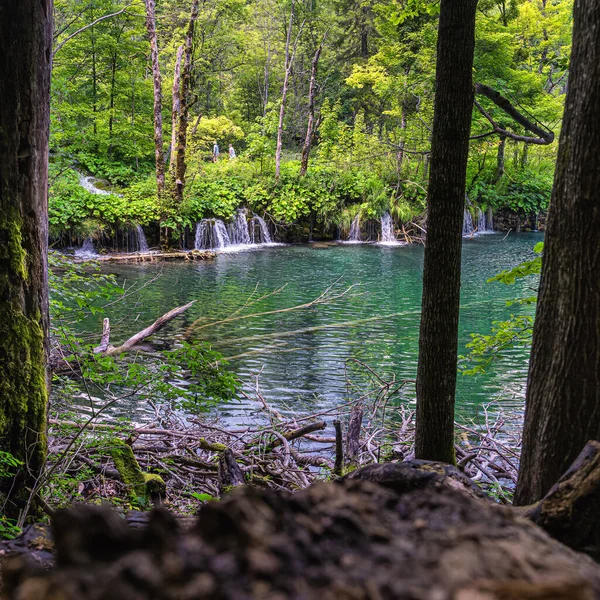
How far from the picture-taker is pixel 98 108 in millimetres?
→ 23562

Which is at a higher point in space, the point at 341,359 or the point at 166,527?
the point at 166,527

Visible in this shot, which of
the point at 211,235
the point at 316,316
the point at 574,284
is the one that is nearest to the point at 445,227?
the point at 574,284

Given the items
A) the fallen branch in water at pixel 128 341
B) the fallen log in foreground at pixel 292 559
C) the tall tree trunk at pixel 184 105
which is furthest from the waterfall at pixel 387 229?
the fallen log in foreground at pixel 292 559

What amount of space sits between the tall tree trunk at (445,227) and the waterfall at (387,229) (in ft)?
72.7

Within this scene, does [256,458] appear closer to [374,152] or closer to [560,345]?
[560,345]

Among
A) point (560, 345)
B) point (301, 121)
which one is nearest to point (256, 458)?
point (560, 345)

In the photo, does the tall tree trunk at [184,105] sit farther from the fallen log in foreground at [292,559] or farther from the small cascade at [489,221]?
the fallen log in foreground at [292,559]

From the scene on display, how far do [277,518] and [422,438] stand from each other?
302 cm

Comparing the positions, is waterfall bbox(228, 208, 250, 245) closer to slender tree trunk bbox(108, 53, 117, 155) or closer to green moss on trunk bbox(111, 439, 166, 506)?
slender tree trunk bbox(108, 53, 117, 155)

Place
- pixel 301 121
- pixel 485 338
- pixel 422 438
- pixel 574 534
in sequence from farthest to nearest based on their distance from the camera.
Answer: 1. pixel 301 121
2. pixel 485 338
3. pixel 422 438
4. pixel 574 534

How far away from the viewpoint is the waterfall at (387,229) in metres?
25.5

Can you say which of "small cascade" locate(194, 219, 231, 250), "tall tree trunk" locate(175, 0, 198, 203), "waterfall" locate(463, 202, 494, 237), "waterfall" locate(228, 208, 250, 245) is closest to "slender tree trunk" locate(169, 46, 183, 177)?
"tall tree trunk" locate(175, 0, 198, 203)

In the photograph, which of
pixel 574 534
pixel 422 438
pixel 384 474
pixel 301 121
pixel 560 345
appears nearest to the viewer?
pixel 574 534

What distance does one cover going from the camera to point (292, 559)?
770mm
